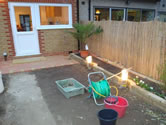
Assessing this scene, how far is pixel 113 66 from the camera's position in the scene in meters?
5.37

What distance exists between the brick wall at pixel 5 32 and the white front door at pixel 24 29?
0.56 ft

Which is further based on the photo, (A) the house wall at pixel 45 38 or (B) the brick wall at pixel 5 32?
(A) the house wall at pixel 45 38

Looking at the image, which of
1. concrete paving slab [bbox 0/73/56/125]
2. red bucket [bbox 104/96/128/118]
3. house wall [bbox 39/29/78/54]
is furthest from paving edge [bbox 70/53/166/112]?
house wall [bbox 39/29/78/54]

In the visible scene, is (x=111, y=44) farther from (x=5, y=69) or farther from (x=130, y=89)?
(x=5, y=69)

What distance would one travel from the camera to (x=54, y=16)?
7297 mm

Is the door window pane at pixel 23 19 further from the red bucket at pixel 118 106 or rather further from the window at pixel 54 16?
the red bucket at pixel 118 106

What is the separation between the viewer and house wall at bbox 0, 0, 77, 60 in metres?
6.26

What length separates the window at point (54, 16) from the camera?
274 inches

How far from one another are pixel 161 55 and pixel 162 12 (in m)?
8.08

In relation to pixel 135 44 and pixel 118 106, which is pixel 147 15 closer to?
pixel 135 44

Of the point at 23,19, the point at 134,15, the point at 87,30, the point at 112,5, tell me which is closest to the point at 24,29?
the point at 23,19

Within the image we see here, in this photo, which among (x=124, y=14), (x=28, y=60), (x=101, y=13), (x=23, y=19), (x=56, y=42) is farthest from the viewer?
(x=124, y=14)

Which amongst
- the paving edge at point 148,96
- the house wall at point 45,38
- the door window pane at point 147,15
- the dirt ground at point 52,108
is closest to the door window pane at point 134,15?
the door window pane at point 147,15

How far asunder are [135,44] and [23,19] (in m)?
4.90
